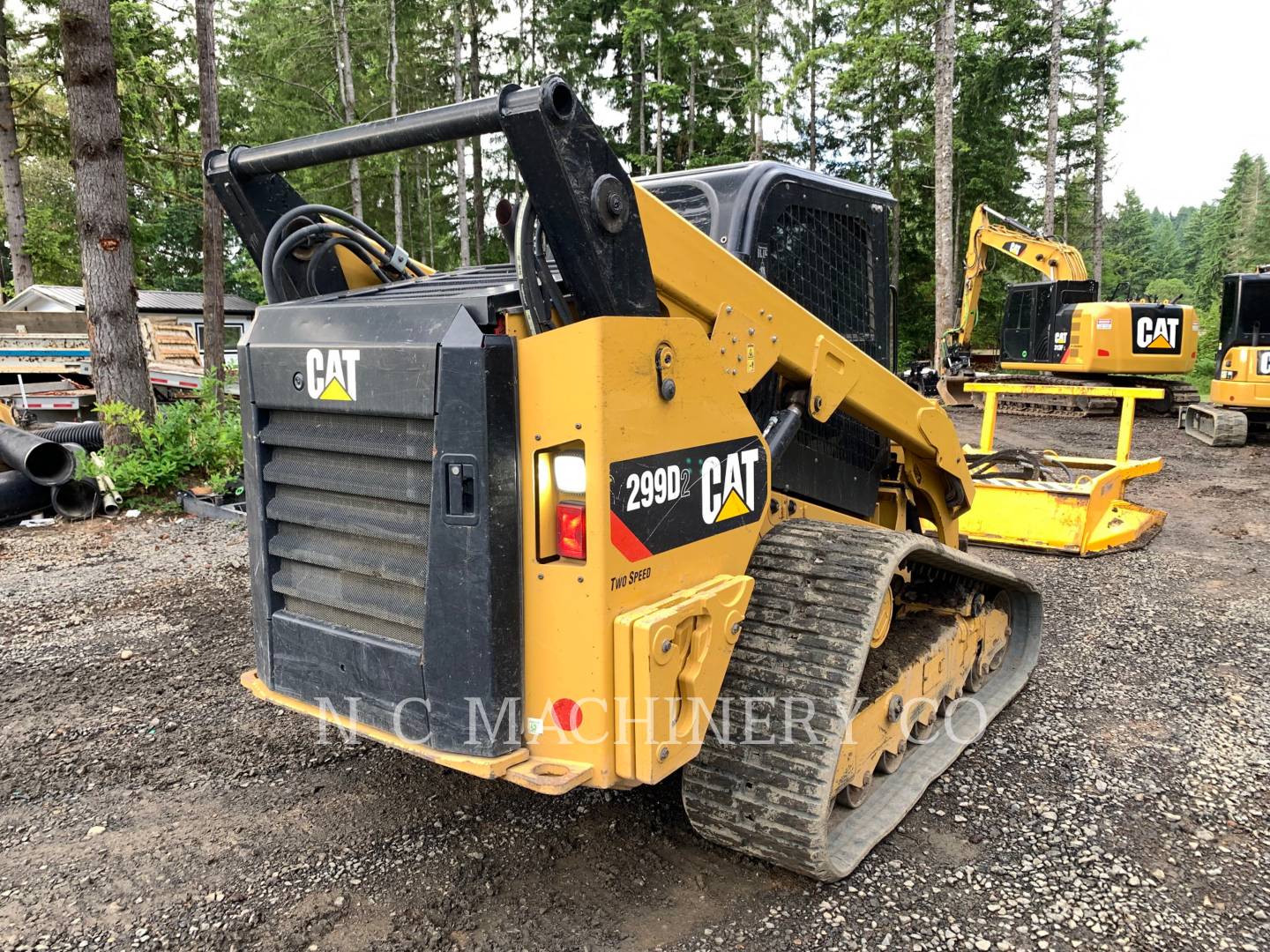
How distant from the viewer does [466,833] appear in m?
3.02

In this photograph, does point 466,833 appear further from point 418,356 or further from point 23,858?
point 418,356

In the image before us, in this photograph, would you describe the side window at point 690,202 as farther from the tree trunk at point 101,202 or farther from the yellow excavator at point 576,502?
the tree trunk at point 101,202

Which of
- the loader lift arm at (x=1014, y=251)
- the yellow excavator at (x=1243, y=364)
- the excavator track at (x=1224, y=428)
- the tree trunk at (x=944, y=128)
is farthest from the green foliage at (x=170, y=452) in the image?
the tree trunk at (x=944, y=128)

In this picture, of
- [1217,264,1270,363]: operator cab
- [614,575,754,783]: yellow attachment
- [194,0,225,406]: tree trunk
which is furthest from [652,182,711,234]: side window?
[1217,264,1270,363]: operator cab

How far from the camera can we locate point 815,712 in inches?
101

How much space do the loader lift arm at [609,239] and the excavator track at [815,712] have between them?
58cm

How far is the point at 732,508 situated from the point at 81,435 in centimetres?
964

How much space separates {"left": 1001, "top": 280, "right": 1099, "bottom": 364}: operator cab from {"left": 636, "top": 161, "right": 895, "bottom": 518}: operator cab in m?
12.5

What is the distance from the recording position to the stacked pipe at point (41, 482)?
8023mm

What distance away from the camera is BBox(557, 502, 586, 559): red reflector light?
2.21 meters

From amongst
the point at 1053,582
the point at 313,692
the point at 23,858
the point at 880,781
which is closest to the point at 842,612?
the point at 880,781

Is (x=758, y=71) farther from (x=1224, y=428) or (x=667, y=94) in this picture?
(x=1224, y=428)

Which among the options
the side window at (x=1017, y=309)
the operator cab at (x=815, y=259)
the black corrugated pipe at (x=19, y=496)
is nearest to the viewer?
the operator cab at (x=815, y=259)

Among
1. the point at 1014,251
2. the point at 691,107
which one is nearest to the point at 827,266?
the point at 1014,251
